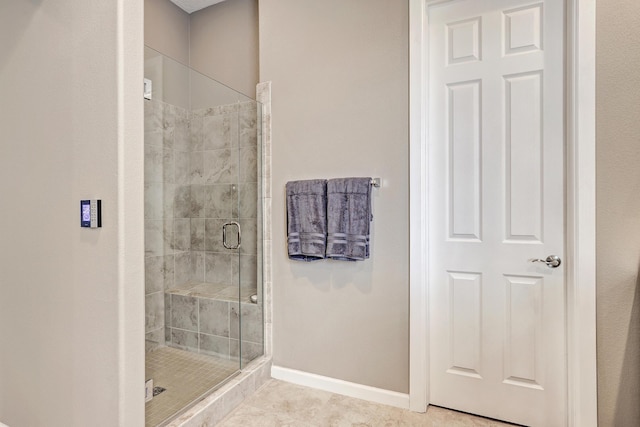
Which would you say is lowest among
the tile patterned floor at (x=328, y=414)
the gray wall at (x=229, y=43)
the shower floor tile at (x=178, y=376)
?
the tile patterned floor at (x=328, y=414)

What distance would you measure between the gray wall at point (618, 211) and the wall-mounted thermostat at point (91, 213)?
7.42 feet

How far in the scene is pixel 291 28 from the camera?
7.41 feet

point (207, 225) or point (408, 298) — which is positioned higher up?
point (207, 225)

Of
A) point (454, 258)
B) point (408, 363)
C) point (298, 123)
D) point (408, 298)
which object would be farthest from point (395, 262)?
point (298, 123)

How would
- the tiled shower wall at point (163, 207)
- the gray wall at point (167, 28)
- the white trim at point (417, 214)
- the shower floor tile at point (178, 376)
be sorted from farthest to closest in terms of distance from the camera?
the gray wall at point (167, 28) → the tiled shower wall at point (163, 207) → the white trim at point (417, 214) → the shower floor tile at point (178, 376)

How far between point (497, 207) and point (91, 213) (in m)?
1.99

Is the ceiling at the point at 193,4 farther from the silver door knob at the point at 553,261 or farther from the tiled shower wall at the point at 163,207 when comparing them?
the silver door knob at the point at 553,261

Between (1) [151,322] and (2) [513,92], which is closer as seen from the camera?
(2) [513,92]

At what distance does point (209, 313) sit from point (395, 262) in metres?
1.40

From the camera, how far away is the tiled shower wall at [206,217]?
2.26 metres

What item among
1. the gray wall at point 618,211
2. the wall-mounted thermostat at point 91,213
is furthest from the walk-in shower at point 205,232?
the gray wall at point 618,211

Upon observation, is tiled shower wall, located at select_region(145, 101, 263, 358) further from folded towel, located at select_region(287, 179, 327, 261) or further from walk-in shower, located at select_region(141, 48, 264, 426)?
folded towel, located at select_region(287, 179, 327, 261)

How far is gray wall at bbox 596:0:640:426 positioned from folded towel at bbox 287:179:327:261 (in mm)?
1431

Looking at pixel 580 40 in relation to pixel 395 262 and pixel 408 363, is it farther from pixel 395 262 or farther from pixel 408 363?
pixel 408 363
